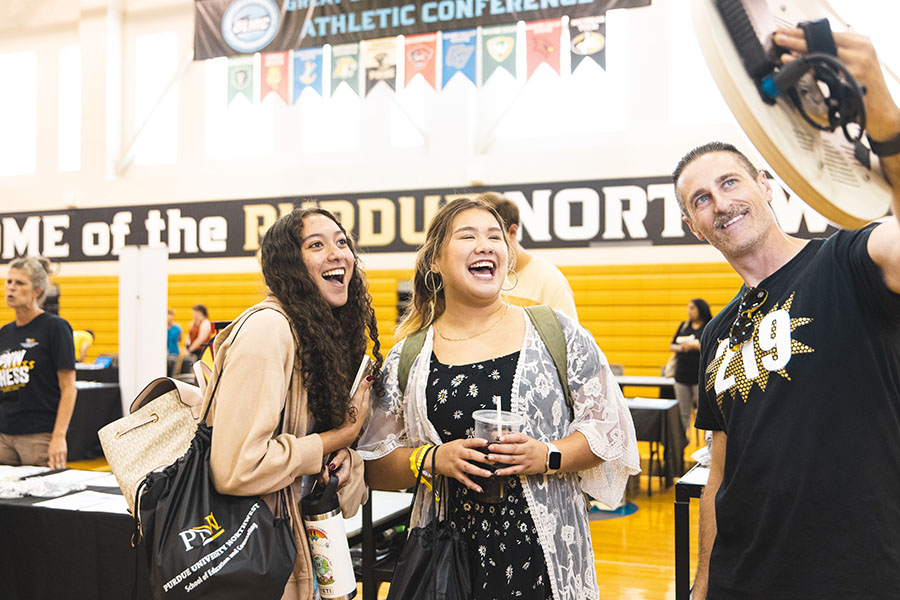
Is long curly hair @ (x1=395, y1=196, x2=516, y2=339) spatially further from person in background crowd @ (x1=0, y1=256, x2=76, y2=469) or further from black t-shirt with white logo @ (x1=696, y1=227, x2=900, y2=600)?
person in background crowd @ (x1=0, y1=256, x2=76, y2=469)

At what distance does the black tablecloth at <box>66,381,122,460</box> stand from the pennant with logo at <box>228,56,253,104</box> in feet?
15.6

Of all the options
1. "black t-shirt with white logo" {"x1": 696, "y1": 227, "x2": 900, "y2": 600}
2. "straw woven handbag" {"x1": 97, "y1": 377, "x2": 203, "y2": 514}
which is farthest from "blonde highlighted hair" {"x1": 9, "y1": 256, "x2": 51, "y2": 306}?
"black t-shirt with white logo" {"x1": 696, "y1": 227, "x2": 900, "y2": 600}

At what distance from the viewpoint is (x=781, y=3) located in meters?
0.74

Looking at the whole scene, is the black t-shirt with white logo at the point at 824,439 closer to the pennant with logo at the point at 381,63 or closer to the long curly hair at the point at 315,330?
the long curly hair at the point at 315,330

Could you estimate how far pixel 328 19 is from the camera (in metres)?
8.10

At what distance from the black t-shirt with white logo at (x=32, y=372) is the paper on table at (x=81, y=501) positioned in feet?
2.97

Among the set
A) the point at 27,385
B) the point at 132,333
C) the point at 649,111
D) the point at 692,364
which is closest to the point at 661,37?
the point at 649,111

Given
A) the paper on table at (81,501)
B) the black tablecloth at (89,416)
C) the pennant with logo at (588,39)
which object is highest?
the pennant with logo at (588,39)

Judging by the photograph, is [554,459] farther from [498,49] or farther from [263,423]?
[498,49]

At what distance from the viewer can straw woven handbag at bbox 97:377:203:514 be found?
1.67 meters

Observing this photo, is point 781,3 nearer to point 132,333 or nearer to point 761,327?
point 761,327

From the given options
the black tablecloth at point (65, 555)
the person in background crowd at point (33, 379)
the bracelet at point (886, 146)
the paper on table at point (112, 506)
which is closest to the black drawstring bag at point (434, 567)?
the bracelet at point (886, 146)

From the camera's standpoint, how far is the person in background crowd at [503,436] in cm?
160

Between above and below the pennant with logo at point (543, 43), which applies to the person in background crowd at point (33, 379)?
below
